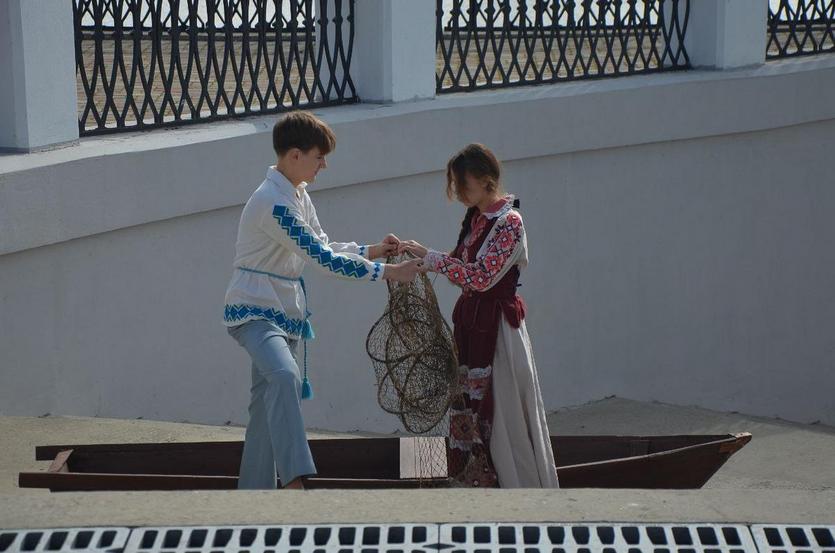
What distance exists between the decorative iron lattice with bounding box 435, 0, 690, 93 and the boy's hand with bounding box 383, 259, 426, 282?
3.80m

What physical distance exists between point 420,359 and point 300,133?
107 cm

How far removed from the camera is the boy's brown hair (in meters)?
4.67

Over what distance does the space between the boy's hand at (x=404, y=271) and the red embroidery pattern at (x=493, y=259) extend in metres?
0.12

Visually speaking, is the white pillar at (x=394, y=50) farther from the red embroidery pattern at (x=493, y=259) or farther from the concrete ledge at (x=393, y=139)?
the red embroidery pattern at (x=493, y=259)

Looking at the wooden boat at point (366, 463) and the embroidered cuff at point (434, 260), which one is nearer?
the wooden boat at point (366, 463)

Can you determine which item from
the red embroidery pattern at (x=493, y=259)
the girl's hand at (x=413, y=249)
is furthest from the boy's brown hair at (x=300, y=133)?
the red embroidery pattern at (x=493, y=259)

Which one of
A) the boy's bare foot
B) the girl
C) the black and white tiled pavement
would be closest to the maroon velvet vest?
the girl

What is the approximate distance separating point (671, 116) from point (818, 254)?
2239 mm

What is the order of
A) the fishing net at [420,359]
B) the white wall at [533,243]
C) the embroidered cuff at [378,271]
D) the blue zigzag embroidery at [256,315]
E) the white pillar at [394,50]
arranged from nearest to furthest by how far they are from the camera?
1. the blue zigzag embroidery at [256,315]
2. the embroidered cuff at [378,271]
3. the fishing net at [420,359]
4. the white wall at [533,243]
5. the white pillar at [394,50]

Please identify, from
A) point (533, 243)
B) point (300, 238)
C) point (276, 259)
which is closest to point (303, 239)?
point (300, 238)

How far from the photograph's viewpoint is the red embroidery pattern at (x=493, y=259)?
479cm

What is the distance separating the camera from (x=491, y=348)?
4918mm

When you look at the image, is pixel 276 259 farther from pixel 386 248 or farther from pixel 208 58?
pixel 208 58

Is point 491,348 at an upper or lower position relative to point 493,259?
lower
